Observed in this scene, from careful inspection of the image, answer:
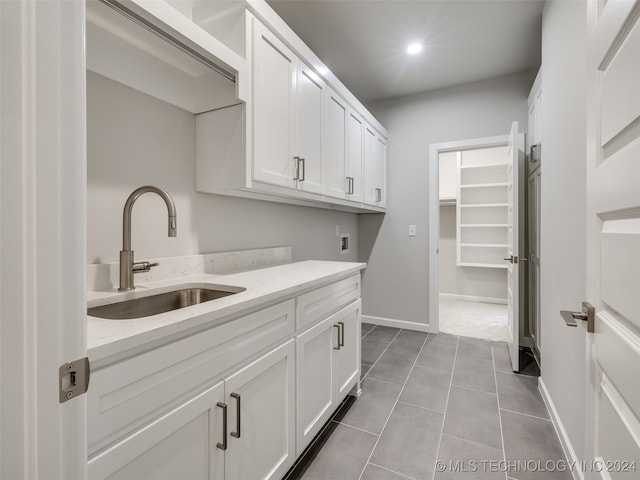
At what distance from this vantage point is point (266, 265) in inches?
82.0

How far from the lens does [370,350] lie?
9.42 ft

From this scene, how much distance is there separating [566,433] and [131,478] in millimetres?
1954

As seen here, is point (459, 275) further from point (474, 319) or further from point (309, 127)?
point (309, 127)

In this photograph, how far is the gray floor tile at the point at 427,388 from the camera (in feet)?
6.52

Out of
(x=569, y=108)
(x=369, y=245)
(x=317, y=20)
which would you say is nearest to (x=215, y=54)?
(x=317, y=20)

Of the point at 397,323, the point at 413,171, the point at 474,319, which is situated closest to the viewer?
the point at 413,171

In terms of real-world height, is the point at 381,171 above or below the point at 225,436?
above

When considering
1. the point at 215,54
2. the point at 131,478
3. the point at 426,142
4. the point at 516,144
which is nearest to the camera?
the point at 131,478

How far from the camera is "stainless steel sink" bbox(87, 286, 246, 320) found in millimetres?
1114

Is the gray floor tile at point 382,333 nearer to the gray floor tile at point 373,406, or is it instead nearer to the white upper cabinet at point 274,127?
the gray floor tile at point 373,406

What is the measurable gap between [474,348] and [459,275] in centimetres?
232

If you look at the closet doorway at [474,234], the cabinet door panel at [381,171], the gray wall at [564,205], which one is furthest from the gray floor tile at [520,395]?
the cabinet door panel at [381,171]

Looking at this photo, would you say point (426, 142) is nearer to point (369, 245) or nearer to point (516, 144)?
point (516, 144)

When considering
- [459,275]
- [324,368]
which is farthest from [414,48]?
[459,275]
